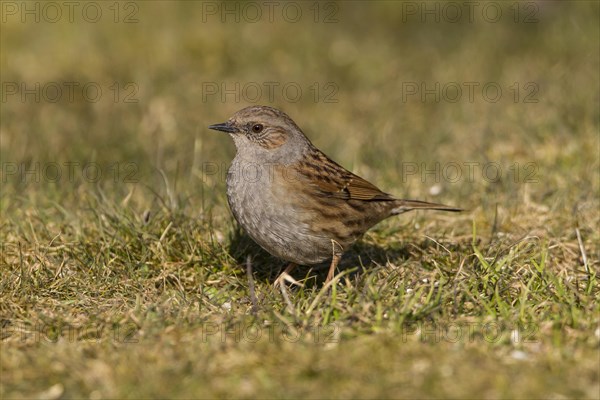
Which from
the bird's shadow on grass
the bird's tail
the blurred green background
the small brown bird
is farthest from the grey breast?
the blurred green background

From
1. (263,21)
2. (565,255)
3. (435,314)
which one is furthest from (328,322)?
(263,21)

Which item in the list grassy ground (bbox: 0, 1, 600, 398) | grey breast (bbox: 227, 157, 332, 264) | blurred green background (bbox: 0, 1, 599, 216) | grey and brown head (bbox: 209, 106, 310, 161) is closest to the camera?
grassy ground (bbox: 0, 1, 600, 398)

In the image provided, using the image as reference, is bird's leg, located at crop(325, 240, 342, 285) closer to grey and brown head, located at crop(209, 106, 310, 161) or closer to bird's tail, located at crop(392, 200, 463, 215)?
bird's tail, located at crop(392, 200, 463, 215)

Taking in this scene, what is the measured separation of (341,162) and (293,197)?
2.41m

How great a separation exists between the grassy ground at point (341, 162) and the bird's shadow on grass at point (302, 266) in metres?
0.02

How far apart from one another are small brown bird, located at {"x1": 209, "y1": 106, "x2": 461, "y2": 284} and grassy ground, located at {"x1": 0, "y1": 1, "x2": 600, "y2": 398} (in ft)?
A: 0.96

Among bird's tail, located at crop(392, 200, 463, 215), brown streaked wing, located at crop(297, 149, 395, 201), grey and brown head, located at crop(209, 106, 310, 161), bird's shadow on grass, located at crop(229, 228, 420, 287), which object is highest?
grey and brown head, located at crop(209, 106, 310, 161)

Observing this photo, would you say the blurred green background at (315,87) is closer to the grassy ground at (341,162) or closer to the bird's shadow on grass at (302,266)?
the grassy ground at (341,162)

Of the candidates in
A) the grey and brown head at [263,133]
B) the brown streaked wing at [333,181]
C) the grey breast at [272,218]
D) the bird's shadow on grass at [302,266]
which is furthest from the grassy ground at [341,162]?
the grey and brown head at [263,133]

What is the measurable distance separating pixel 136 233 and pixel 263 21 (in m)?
5.67

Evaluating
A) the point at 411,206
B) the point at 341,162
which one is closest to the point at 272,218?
the point at 411,206

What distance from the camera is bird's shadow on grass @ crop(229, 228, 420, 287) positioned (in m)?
5.99

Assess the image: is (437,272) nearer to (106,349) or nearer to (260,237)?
(260,237)

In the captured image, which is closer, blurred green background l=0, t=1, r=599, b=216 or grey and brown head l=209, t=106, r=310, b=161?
grey and brown head l=209, t=106, r=310, b=161
